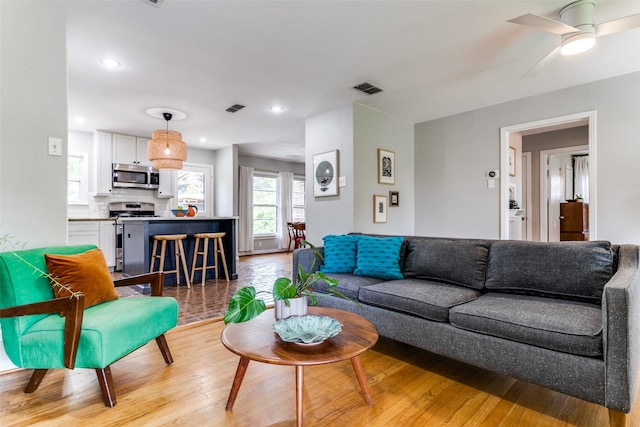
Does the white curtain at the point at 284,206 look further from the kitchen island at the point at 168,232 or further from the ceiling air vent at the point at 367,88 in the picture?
the ceiling air vent at the point at 367,88

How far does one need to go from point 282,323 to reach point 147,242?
10.7 feet

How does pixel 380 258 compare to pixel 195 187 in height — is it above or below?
below

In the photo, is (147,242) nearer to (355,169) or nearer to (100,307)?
(100,307)

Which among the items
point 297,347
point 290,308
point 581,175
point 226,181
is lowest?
point 297,347

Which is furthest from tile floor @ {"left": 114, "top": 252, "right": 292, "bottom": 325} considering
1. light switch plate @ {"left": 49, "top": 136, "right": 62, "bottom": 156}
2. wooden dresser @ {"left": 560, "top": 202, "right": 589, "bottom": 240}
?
wooden dresser @ {"left": 560, "top": 202, "right": 589, "bottom": 240}

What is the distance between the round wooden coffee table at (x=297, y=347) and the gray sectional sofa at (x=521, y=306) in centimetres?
55

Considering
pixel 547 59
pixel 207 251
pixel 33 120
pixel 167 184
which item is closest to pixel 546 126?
pixel 547 59

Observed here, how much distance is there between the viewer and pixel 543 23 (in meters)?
2.00

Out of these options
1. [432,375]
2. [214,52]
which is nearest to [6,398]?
[432,375]

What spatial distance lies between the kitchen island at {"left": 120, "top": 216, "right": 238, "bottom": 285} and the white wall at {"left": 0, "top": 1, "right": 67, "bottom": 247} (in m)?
1.97

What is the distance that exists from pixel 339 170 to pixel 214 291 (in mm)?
2235

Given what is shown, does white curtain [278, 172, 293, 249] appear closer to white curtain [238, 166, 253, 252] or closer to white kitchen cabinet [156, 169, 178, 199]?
white curtain [238, 166, 253, 252]

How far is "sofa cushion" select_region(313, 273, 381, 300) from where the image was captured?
2466 mm

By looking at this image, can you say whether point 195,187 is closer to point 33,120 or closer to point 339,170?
point 339,170
